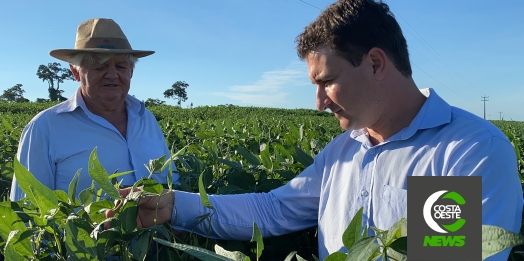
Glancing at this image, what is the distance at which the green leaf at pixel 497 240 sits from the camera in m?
0.64

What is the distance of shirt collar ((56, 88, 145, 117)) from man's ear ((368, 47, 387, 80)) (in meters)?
1.73

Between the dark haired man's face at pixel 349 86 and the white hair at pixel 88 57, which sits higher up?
the white hair at pixel 88 57

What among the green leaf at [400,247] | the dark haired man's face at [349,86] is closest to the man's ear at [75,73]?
the dark haired man's face at [349,86]

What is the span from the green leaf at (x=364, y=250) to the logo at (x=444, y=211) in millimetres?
148

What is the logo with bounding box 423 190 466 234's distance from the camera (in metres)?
0.80

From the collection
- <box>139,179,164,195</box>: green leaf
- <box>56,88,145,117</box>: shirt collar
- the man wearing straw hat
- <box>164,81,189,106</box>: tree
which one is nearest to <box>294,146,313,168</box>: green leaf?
the man wearing straw hat

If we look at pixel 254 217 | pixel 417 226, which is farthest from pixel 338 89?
pixel 417 226

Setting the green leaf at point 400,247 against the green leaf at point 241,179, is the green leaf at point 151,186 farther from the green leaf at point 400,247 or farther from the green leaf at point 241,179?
the green leaf at point 241,179

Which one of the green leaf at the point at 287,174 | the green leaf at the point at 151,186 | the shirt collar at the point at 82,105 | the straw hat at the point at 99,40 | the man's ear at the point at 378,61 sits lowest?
the green leaf at the point at 287,174

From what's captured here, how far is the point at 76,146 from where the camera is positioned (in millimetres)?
2492

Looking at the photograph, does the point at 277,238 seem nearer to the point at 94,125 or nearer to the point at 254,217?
the point at 254,217

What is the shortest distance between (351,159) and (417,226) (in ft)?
3.14

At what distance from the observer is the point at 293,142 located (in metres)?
2.96

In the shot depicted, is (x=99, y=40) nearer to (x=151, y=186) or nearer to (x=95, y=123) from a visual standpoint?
(x=95, y=123)
